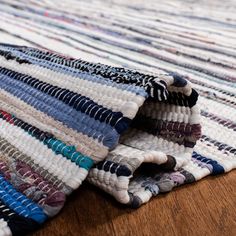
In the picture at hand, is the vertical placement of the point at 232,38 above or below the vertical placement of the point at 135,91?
below

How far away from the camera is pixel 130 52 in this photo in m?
1.12

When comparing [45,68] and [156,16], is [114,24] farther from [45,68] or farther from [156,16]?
[45,68]

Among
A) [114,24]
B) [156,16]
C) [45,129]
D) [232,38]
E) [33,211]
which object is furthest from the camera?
[156,16]

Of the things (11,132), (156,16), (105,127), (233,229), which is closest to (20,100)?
(11,132)

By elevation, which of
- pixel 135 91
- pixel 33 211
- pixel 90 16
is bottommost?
pixel 90 16

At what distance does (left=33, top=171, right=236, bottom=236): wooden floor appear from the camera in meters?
0.47

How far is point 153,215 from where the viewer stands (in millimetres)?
492

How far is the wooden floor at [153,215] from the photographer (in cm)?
47

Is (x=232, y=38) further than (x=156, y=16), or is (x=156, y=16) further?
(x=156, y=16)

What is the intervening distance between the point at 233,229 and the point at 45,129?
262 millimetres

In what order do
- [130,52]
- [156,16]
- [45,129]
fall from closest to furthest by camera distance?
[45,129], [130,52], [156,16]

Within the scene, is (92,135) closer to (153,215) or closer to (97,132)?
(97,132)

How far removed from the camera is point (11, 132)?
59 centimetres

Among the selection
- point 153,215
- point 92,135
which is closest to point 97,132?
point 92,135
